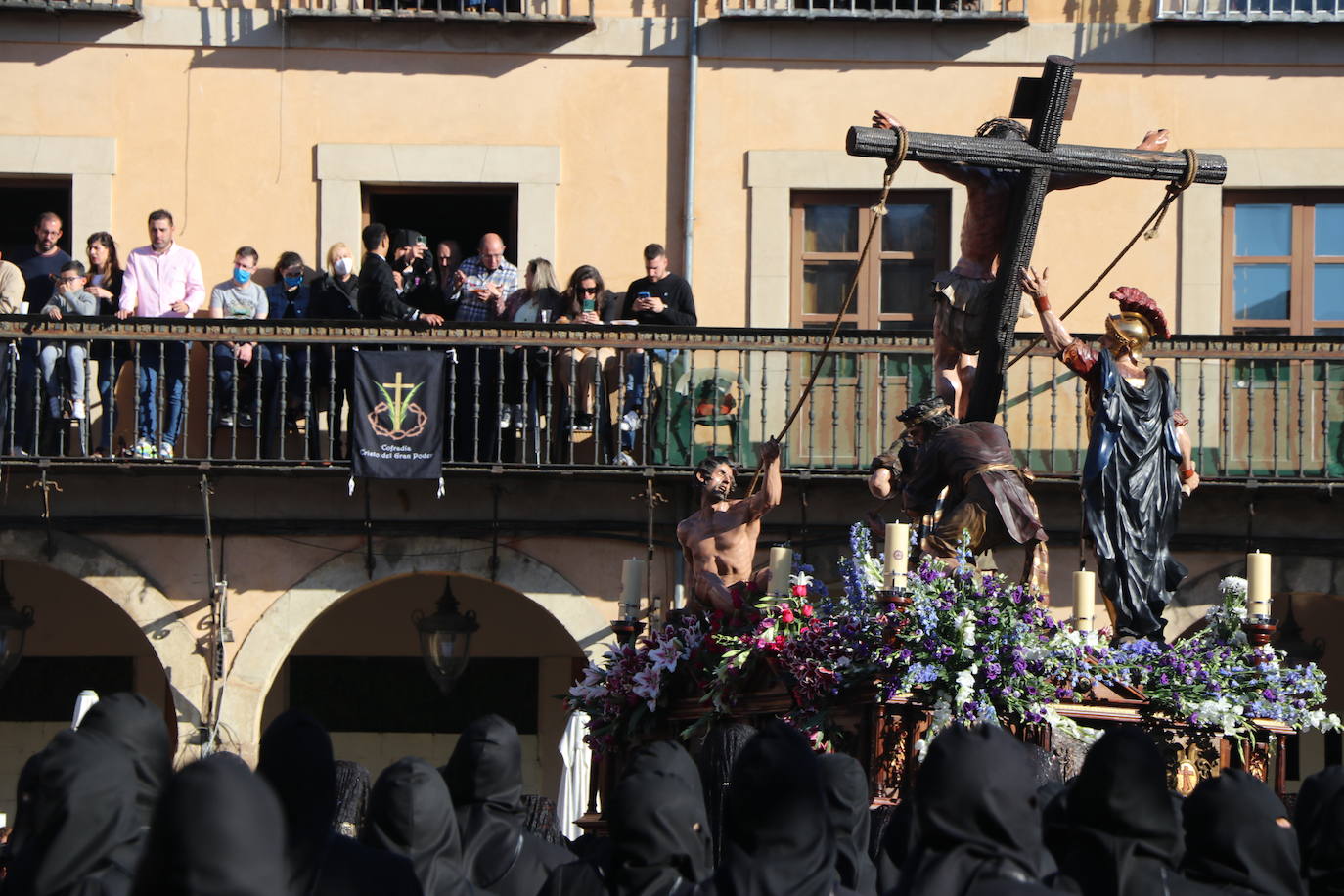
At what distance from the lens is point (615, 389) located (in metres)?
17.7

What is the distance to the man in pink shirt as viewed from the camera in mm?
17547

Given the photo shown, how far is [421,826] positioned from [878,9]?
13.7m

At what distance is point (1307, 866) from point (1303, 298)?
13.7 metres

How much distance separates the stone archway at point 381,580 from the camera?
58.3 feet

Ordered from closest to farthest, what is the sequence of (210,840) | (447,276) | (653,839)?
1. (210,840)
2. (653,839)
3. (447,276)

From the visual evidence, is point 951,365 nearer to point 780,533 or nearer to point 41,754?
point 41,754

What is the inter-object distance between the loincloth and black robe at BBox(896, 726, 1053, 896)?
556 centimetres

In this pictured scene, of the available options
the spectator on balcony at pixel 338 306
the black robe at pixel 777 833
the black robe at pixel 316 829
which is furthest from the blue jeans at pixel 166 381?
the black robe at pixel 777 833

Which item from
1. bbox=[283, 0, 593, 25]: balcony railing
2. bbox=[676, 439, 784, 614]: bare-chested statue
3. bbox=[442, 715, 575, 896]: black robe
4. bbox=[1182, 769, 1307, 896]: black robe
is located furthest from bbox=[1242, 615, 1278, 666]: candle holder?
bbox=[283, 0, 593, 25]: balcony railing

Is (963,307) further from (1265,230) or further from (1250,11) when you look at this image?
(1250,11)

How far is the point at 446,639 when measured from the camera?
1788 centimetres

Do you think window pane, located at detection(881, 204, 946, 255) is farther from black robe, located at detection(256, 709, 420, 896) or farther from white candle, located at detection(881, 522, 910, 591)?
black robe, located at detection(256, 709, 420, 896)

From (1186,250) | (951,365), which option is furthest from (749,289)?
(951,365)

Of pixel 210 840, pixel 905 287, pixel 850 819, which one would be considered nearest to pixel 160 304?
pixel 905 287
